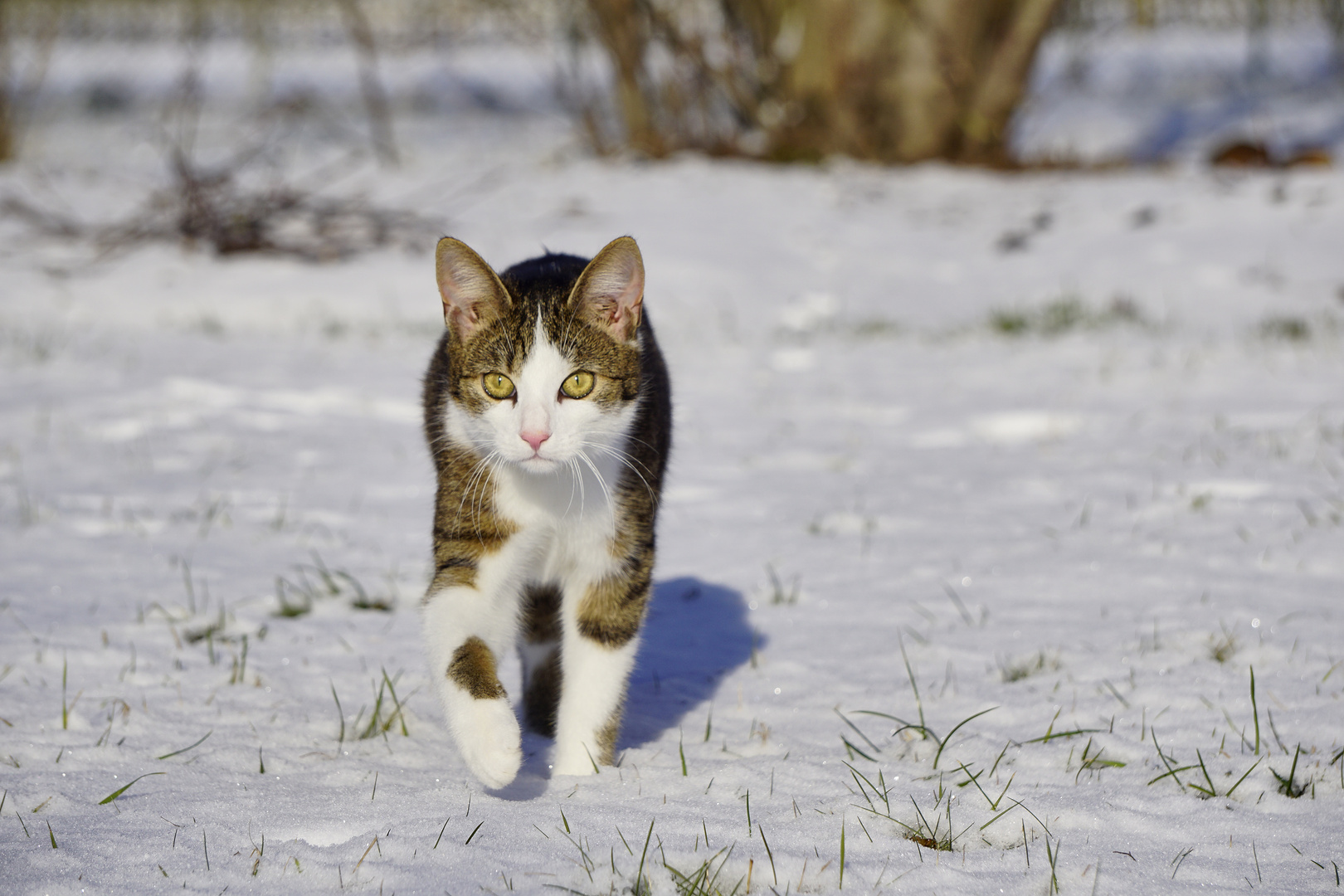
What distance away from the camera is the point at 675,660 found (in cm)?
353

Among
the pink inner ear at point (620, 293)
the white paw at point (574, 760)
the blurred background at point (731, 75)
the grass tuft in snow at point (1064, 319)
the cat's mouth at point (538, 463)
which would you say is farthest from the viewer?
the blurred background at point (731, 75)

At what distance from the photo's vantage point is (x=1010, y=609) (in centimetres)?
365

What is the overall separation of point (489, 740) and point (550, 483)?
25.3 inches

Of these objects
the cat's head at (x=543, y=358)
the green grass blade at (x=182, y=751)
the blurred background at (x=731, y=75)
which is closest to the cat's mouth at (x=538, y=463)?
the cat's head at (x=543, y=358)

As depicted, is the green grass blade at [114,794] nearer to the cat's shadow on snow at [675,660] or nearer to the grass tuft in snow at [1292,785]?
the cat's shadow on snow at [675,660]

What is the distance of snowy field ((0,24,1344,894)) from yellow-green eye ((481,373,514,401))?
0.91m

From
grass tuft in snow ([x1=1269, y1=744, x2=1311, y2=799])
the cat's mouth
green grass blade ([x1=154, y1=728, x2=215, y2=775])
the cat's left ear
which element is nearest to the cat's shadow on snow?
the cat's mouth

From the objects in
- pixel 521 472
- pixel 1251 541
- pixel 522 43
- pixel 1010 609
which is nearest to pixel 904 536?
pixel 1010 609

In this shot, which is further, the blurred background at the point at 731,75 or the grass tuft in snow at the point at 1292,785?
the blurred background at the point at 731,75

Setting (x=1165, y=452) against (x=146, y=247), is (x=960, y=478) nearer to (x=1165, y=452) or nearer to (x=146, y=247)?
(x=1165, y=452)

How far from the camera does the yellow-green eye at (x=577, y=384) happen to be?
2.66 metres

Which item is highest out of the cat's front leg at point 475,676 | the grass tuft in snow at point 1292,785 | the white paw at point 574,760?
the cat's front leg at point 475,676

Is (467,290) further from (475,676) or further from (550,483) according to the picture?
(475,676)

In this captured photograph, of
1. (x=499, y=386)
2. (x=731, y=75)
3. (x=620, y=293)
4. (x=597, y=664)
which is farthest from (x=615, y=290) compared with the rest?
(x=731, y=75)
